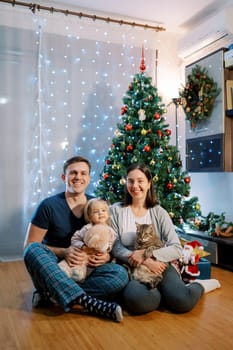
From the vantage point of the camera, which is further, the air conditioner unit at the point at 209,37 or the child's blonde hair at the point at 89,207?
the air conditioner unit at the point at 209,37

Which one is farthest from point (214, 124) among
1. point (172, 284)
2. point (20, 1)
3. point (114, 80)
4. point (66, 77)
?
point (20, 1)

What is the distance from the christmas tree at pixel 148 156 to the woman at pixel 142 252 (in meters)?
0.84

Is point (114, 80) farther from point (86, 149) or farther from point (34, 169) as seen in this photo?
point (34, 169)

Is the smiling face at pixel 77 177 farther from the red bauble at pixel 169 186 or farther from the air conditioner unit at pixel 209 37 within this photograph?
the air conditioner unit at pixel 209 37

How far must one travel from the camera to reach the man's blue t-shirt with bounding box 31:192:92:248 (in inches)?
88.0

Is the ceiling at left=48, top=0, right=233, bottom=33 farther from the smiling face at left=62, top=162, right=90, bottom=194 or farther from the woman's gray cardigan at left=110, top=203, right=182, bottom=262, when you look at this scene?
the woman's gray cardigan at left=110, top=203, right=182, bottom=262

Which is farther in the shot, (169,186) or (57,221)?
(169,186)

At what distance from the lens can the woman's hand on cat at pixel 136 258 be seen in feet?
6.81

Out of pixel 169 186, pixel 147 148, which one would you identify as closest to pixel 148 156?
pixel 147 148

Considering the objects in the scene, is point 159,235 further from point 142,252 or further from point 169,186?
point 169,186

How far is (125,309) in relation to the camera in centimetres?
210

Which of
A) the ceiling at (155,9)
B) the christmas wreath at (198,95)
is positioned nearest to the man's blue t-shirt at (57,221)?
the christmas wreath at (198,95)

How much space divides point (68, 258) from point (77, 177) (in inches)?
20.1

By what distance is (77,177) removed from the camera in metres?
2.27
